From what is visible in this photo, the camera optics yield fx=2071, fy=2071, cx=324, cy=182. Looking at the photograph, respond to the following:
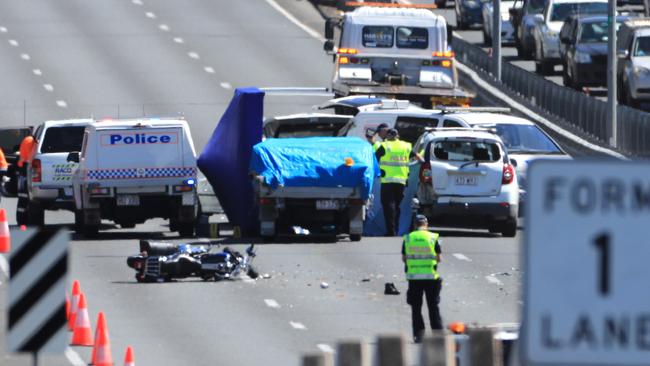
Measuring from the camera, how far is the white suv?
92.8ft

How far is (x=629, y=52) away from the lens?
139 ft

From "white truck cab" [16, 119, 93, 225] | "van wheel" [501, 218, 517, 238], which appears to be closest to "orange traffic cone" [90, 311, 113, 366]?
"van wheel" [501, 218, 517, 238]

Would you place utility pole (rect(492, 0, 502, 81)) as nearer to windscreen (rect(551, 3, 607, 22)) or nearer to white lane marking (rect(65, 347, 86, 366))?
windscreen (rect(551, 3, 607, 22))

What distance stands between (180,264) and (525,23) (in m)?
32.1

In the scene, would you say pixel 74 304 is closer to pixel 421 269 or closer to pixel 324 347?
pixel 324 347

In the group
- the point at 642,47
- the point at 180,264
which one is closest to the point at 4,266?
the point at 180,264

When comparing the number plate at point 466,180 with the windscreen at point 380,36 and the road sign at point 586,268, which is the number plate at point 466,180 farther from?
the road sign at point 586,268

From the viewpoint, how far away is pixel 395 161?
28766 mm

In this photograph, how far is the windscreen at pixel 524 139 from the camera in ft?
102

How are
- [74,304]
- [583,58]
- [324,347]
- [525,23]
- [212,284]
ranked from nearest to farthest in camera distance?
[324,347] < [74,304] < [212,284] < [583,58] < [525,23]

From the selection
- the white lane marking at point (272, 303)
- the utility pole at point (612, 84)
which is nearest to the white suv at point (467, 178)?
the white lane marking at point (272, 303)

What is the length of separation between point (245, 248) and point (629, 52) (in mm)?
17032

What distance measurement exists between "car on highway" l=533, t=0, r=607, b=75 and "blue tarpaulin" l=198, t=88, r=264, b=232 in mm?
21387

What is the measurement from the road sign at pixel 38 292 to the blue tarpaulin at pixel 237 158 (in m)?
17.4
